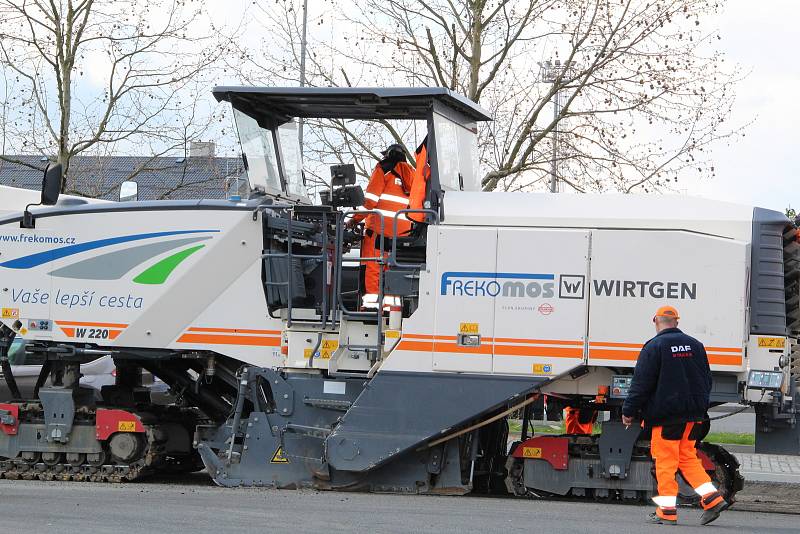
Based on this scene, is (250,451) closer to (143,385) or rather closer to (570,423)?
(143,385)

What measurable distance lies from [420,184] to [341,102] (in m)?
1.11

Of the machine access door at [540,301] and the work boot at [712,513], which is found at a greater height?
the machine access door at [540,301]

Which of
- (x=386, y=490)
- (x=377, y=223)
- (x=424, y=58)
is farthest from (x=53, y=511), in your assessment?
(x=424, y=58)

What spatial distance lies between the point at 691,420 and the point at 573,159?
31.9 feet

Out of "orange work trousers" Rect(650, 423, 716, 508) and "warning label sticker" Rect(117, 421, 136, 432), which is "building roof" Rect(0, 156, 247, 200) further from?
"orange work trousers" Rect(650, 423, 716, 508)

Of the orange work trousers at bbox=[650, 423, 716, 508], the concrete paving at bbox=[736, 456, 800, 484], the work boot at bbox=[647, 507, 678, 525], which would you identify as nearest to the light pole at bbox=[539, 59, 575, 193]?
the concrete paving at bbox=[736, 456, 800, 484]

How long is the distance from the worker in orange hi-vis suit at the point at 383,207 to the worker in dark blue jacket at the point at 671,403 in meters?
2.18

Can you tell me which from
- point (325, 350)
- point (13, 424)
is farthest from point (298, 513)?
point (13, 424)

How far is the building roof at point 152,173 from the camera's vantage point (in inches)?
769

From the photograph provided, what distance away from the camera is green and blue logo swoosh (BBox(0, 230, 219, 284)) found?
980 cm

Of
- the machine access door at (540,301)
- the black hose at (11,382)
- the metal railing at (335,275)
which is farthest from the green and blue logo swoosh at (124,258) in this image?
the machine access door at (540,301)

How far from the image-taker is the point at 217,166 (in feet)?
65.8

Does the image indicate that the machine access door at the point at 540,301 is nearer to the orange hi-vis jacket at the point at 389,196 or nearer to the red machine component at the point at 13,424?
the orange hi-vis jacket at the point at 389,196

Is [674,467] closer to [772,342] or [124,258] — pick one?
[772,342]
